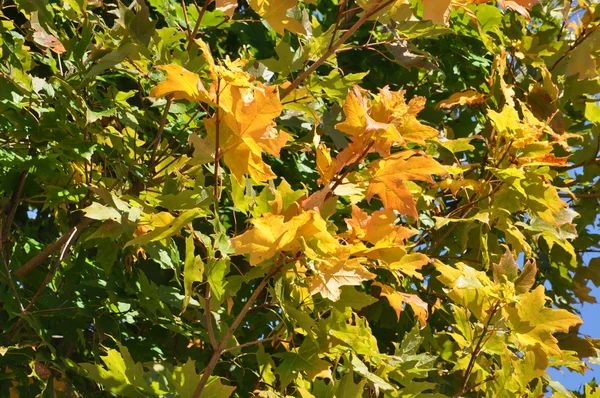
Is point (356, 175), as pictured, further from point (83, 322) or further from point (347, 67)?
point (347, 67)

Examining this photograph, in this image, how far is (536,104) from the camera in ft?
8.14

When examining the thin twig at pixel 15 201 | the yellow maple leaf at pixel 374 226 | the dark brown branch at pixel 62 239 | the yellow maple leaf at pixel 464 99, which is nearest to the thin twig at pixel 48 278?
the dark brown branch at pixel 62 239

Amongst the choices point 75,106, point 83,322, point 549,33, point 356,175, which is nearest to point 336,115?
point 356,175

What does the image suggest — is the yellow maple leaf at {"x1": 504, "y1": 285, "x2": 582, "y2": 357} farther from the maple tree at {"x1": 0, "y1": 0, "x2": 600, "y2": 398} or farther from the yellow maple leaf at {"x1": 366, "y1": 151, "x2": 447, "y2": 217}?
the yellow maple leaf at {"x1": 366, "y1": 151, "x2": 447, "y2": 217}

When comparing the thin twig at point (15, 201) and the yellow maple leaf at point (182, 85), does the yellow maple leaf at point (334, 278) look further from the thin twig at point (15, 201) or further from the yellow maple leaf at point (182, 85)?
the thin twig at point (15, 201)

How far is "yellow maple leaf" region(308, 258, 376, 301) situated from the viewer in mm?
1196

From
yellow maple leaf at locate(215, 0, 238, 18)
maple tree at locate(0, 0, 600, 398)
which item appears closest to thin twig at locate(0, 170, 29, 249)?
maple tree at locate(0, 0, 600, 398)

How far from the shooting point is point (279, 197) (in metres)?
1.26

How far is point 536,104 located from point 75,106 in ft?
4.84

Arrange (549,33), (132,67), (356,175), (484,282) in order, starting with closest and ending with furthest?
(356,175)
(484,282)
(132,67)
(549,33)

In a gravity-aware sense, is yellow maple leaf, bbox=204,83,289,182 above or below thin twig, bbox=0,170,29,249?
above

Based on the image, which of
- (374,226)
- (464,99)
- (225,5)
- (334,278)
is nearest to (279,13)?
(225,5)

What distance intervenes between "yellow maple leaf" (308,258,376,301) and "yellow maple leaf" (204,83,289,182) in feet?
0.67

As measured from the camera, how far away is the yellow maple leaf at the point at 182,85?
1.20m
